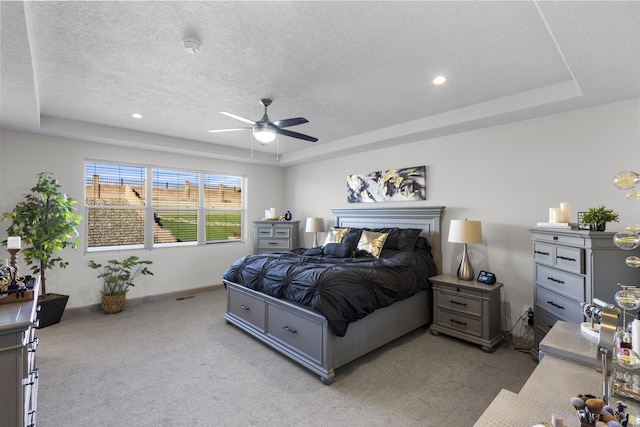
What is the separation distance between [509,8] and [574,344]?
1939 mm

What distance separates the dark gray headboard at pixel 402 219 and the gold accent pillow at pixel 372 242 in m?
0.49

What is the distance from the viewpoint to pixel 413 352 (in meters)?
3.00

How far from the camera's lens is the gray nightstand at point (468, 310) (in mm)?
3072

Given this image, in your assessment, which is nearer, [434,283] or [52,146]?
[434,283]

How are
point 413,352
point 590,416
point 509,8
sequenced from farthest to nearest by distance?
point 413,352, point 509,8, point 590,416

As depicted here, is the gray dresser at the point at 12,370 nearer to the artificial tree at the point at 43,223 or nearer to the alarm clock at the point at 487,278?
the artificial tree at the point at 43,223

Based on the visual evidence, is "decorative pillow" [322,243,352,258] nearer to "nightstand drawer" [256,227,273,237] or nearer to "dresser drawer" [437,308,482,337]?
"dresser drawer" [437,308,482,337]

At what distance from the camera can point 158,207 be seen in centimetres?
506

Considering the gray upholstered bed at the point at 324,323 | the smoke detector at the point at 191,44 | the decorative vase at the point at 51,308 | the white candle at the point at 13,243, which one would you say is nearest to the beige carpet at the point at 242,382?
the gray upholstered bed at the point at 324,323

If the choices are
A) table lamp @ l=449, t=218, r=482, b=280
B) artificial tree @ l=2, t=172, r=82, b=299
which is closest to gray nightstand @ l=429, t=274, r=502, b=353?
table lamp @ l=449, t=218, r=482, b=280

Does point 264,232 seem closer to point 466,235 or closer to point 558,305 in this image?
point 466,235

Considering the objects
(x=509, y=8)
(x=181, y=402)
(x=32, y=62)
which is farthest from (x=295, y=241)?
(x=509, y=8)

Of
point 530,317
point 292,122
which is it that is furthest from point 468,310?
point 292,122

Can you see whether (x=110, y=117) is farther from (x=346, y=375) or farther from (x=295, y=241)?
(x=346, y=375)
